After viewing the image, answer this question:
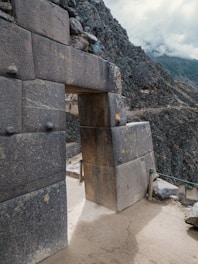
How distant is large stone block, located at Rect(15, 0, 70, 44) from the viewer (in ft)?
7.20

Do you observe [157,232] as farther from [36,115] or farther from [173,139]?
[173,139]

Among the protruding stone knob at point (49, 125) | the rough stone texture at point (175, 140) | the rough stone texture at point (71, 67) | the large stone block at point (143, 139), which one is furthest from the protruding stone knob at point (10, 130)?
the rough stone texture at point (175, 140)

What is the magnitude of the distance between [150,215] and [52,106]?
2566 mm

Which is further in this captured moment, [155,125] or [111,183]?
[155,125]

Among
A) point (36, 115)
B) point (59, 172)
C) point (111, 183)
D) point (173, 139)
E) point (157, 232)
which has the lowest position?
point (173, 139)

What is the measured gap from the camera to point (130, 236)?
3.09 m

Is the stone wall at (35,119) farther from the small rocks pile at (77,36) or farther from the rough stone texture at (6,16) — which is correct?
the small rocks pile at (77,36)

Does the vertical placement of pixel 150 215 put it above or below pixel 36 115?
below

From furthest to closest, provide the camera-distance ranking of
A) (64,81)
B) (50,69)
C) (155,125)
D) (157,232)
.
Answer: (155,125) → (157,232) → (64,81) → (50,69)

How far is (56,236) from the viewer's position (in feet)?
8.50

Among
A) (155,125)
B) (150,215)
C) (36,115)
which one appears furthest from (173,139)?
(36,115)

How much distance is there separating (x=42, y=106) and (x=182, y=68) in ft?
371

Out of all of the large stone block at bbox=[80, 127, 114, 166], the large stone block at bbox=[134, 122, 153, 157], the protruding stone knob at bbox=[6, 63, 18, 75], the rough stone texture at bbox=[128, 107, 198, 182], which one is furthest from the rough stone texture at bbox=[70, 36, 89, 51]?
the rough stone texture at bbox=[128, 107, 198, 182]

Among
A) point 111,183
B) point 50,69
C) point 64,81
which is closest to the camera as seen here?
point 50,69
